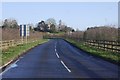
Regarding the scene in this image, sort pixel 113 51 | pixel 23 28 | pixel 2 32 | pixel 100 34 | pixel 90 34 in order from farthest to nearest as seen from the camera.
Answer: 1. pixel 90 34
2. pixel 23 28
3. pixel 100 34
4. pixel 2 32
5. pixel 113 51

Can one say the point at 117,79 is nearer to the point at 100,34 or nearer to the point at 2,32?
the point at 2,32

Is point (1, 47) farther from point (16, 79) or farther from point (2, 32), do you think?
point (16, 79)

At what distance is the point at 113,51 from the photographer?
34.4 m

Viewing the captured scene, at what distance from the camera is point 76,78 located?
51.7ft

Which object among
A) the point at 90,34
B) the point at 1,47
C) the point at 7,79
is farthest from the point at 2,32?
the point at 7,79

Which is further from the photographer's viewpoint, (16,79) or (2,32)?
(2,32)

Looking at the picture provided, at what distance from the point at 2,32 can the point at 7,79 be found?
107 feet

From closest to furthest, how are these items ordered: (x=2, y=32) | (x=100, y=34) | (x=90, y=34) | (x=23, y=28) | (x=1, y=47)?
(x=1, y=47)
(x=2, y=32)
(x=100, y=34)
(x=23, y=28)
(x=90, y=34)

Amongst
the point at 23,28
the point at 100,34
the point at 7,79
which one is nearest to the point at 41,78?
the point at 7,79

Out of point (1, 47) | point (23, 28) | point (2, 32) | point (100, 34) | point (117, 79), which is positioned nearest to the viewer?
point (117, 79)

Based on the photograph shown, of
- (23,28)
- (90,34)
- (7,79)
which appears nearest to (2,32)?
(23,28)

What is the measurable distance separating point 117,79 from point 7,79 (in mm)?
4853

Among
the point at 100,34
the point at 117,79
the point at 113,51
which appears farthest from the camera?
the point at 100,34

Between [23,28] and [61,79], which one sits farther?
[23,28]
